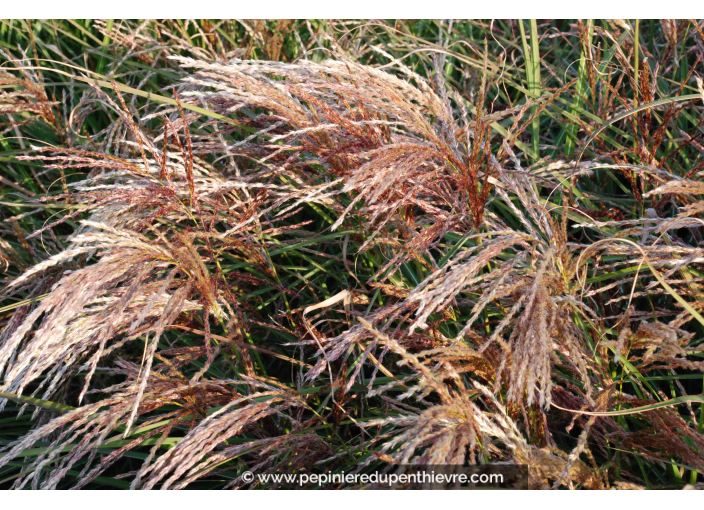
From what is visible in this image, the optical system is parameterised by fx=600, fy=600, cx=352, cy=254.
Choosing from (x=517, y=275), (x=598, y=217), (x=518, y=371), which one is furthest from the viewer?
(x=598, y=217)

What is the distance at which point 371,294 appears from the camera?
5.00ft

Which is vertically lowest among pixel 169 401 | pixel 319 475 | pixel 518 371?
pixel 319 475

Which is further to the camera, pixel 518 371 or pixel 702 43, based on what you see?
pixel 702 43

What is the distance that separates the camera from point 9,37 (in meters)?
2.10

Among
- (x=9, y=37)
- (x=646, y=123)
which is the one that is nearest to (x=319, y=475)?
(x=646, y=123)

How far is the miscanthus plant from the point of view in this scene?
101cm

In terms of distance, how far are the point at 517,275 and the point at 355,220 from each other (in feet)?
1.76

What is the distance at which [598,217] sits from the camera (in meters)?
1.48

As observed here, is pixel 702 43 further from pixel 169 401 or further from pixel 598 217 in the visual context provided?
pixel 169 401

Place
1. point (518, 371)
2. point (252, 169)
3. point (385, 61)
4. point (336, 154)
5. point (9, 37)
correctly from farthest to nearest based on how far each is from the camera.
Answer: point (9, 37) → point (385, 61) → point (252, 169) → point (336, 154) → point (518, 371)

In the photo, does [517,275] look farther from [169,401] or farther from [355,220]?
[169,401]

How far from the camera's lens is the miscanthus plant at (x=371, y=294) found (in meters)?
1.01
